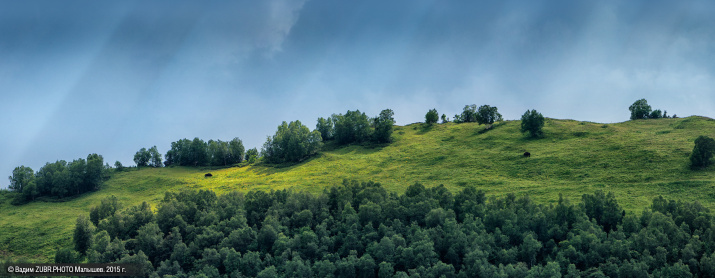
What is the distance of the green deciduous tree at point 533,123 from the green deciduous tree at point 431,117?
35221 millimetres

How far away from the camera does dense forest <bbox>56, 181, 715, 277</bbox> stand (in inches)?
2238

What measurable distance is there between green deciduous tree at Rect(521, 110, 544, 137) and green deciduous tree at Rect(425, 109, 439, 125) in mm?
35221

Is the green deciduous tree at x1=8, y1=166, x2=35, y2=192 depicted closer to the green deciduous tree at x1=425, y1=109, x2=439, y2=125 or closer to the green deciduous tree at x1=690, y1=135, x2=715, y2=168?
the green deciduous tree at x1=425, y1=109, x2=439, y2=125

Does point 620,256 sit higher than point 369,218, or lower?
lower

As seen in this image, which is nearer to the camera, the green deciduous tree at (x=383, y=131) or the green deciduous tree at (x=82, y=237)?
the green deciduous tree at (x=82, y=237)

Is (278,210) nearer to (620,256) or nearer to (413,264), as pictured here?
(413,264)

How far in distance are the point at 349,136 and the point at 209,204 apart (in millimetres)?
65391

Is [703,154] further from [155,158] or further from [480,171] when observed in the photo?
[155,158]

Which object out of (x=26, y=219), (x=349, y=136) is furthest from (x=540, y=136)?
(x=26, y=219)

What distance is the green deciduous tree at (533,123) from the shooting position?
120494 millimetres

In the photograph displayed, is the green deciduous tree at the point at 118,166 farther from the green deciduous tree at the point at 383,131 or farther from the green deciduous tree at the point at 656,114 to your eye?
the green deciduous tree at the point at 656,114

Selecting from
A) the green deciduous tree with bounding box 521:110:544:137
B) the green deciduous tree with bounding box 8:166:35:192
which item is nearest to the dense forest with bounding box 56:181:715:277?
the green deciduous tree with bounding box 521:110:544:137

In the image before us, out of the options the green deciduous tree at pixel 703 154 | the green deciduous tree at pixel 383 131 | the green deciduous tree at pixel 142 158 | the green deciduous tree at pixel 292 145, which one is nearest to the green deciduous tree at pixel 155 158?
the green deciduous tree at pixel 142 158

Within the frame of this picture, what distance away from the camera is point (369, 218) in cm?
7194
